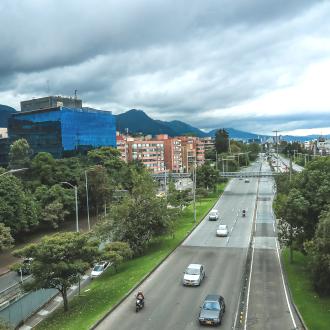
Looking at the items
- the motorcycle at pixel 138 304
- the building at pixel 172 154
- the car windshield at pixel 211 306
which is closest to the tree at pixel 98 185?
the motorcycle at pixel 138 304

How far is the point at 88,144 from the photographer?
4806 inches

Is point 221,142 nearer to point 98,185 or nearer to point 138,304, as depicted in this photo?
point 98,185

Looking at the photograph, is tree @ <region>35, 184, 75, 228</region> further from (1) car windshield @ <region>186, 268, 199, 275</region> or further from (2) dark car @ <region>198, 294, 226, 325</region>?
(2) dark car @ <region>198, 294, 226, 325</region>

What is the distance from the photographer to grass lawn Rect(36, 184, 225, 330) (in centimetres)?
2628

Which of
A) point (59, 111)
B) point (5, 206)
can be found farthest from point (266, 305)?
point (59, 111)

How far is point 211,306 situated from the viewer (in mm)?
24656

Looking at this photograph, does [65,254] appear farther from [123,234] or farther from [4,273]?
[4,273]

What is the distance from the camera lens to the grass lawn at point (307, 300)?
23.9 meters

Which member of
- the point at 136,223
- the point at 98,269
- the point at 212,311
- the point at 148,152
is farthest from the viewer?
the point at 148,152

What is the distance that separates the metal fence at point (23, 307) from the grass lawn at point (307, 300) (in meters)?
17.2

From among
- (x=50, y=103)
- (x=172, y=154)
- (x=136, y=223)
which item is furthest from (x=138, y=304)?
(x=172, y=154)

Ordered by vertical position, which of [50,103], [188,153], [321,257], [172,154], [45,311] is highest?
[50,103]

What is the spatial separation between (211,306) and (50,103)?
123 m

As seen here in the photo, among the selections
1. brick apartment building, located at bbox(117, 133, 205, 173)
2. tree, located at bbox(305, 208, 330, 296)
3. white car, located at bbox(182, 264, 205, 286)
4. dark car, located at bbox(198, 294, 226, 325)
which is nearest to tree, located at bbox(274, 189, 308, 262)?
tree, located at bbox(305, 208, 330, 296)
